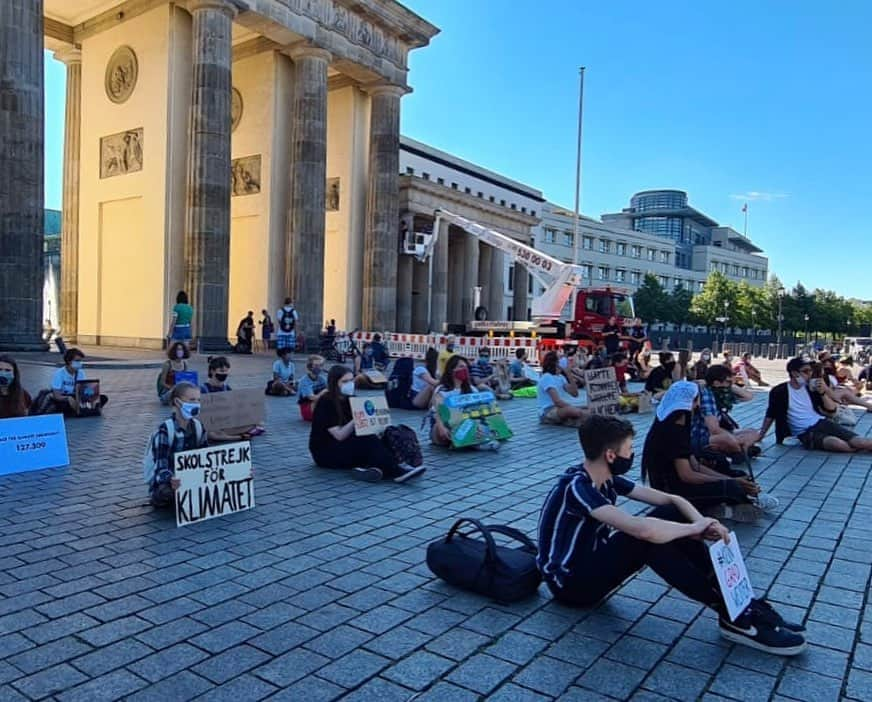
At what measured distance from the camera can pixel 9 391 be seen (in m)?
8.12

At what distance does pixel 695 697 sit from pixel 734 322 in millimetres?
84054

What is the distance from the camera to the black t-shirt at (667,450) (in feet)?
18.8

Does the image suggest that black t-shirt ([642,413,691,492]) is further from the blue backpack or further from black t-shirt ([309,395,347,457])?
the blue backpack

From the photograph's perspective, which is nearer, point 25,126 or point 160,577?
point 160,577

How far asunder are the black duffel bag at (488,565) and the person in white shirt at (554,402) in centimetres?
721

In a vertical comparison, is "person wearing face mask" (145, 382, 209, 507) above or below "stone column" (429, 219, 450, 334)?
below

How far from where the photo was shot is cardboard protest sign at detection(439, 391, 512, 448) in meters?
9.17

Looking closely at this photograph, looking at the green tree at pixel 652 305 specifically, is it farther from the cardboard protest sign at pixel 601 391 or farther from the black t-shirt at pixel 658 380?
the cardboard protest sign at pixel 601 391

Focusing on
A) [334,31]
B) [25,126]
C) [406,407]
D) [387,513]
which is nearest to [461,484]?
[387,513]

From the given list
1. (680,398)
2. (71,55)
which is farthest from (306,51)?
(680,398)

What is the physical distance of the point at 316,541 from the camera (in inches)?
207

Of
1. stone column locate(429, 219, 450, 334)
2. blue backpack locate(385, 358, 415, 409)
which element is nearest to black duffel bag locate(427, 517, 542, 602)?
blue backpack locate(385, 358, 415, 409)

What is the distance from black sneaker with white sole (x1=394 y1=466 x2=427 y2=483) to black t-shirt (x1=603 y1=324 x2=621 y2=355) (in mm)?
19333

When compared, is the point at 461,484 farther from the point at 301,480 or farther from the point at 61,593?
the point at 61,593
